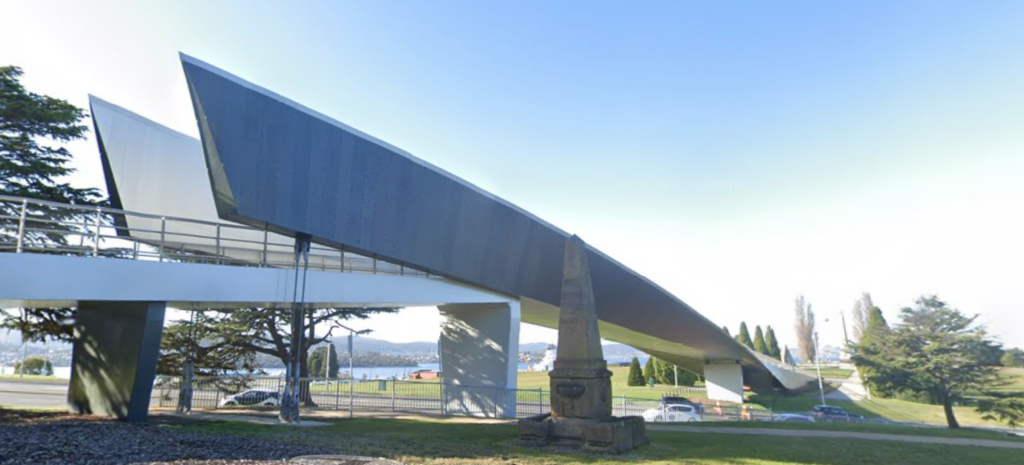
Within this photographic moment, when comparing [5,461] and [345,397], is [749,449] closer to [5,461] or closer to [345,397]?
[5,461]

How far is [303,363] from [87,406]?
1087 centimetres

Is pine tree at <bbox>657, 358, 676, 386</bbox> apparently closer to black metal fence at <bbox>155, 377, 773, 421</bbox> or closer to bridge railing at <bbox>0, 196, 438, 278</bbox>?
black metal fence at <bbox>155, 377, 773, 421</bbox>

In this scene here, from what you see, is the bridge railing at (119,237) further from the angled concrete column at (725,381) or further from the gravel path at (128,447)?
the angled concrete column at (725,381)

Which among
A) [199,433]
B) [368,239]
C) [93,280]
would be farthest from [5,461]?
[368,239]

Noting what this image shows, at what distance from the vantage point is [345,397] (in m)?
22.8

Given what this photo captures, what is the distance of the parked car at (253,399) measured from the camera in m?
21.1

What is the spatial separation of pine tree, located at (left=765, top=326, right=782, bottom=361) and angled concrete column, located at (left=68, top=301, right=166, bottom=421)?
69210mm

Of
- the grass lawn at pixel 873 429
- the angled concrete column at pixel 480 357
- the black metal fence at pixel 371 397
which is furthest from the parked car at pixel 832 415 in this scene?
the angled concrete column at pixel 480 357

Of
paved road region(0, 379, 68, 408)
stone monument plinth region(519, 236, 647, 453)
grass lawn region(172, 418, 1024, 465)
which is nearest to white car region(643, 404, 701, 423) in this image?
grass lawn region(172, 418, 1024, 465)

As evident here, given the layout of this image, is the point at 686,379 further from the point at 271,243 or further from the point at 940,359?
the point at 271,243

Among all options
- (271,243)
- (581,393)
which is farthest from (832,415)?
(271,243)

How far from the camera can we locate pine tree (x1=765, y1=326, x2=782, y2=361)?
68.9 m

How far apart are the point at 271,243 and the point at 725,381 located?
117 feet

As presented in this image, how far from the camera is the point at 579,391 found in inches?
465
